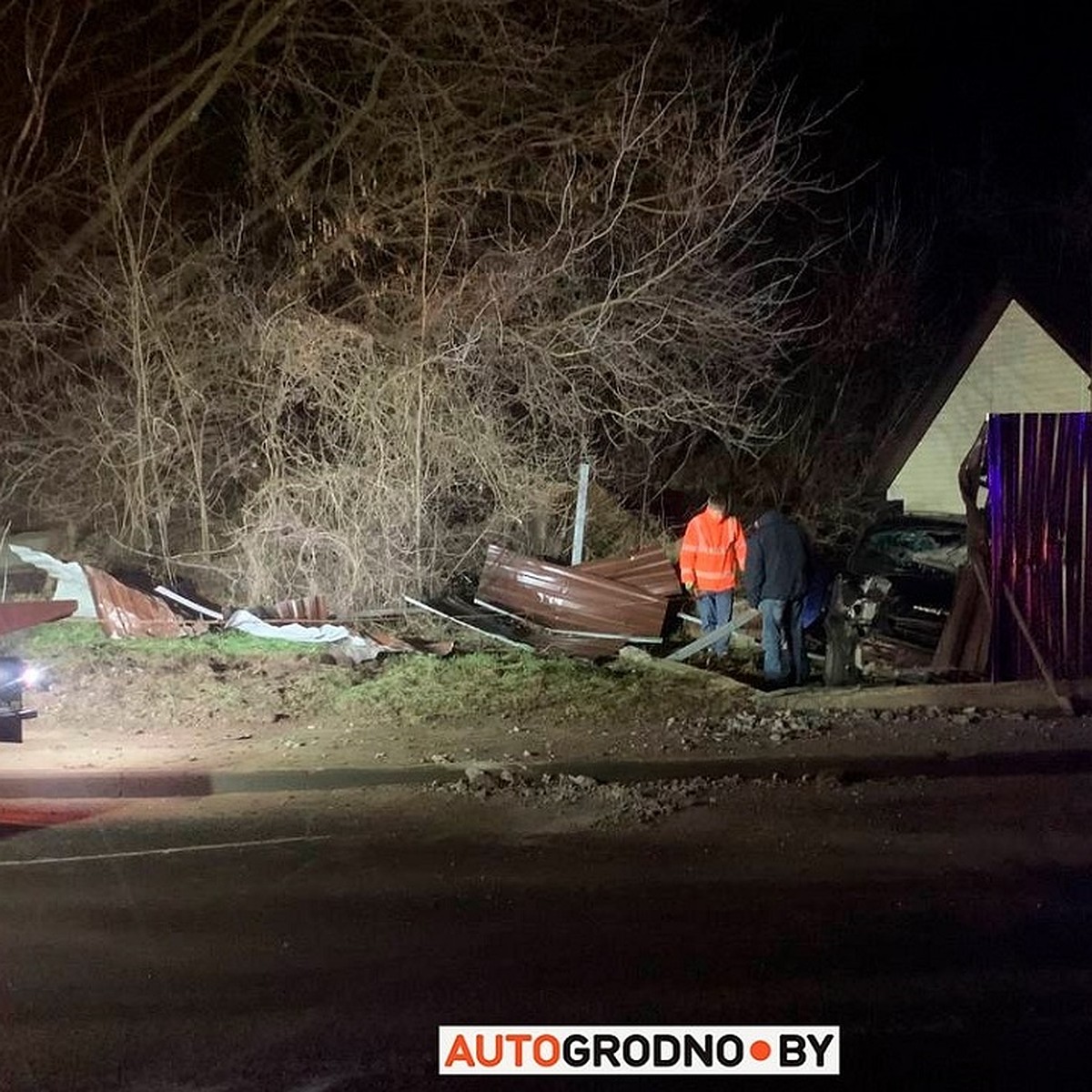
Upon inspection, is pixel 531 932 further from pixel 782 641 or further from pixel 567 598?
pixel 567 598

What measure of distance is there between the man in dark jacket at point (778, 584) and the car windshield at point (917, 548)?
6.01 ft

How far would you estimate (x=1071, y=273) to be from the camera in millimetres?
20594

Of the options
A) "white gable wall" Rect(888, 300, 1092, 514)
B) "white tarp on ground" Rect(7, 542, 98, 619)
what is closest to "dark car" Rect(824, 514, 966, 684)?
"white gable wall" Rect(888, 300, 1092, 514)

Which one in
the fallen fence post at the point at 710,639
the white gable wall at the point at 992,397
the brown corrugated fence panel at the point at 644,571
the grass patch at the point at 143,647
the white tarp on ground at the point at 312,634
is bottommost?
the grass patch at the point at 143,647

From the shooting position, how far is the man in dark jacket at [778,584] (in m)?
10.1

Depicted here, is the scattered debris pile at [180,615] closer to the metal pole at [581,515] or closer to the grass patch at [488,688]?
the grass patch at [488,688]

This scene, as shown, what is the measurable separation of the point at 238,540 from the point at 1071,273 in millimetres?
14619

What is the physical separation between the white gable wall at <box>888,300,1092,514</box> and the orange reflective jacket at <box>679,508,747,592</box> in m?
6.88

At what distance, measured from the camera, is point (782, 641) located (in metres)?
10.5

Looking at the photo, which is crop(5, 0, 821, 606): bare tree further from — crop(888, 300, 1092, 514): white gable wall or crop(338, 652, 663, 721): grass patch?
crop(888, 300, 1092, 514): white gable wall

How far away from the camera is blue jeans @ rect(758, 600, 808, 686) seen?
401 inches

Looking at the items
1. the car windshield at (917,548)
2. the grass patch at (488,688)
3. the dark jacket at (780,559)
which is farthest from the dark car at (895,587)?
the grass patch at (488,688)

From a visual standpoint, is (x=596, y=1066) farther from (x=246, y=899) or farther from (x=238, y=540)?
(x=238, y=540)

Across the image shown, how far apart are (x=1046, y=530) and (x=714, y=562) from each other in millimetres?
3192
